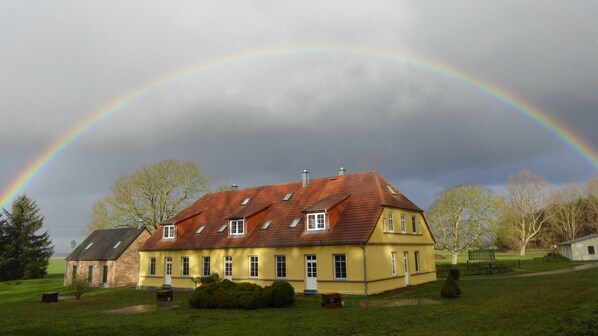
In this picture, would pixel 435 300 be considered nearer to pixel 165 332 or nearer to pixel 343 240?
pixel 343 240

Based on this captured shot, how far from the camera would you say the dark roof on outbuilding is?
47375 millimetres

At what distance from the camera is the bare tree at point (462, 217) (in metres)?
59.1

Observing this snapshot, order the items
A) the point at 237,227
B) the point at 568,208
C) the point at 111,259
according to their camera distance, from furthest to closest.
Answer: the point at 568,208
the point at 111,259
the point at 237,227

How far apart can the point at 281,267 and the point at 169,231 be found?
14.2m

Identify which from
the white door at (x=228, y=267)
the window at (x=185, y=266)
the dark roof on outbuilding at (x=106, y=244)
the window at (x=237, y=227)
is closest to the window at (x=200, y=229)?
the window at (x=185, y=266)

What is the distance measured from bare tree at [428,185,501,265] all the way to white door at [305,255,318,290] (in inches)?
1375

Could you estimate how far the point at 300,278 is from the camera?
1214 inches

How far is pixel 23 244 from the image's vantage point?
67.3 m

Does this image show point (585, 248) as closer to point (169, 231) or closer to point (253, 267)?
point (253, 267)

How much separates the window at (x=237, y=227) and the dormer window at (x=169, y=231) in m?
7.61

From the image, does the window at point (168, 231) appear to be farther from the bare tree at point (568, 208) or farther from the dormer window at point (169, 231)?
the bare tree at point (568, 208)

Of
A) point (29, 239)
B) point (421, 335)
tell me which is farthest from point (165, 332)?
point (29, 239)

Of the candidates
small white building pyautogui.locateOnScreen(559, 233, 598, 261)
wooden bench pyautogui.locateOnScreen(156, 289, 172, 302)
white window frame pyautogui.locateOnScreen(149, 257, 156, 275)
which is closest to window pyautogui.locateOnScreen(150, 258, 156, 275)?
white window frame pyautogui.locateOnScreen(149, 257, 156, 275)

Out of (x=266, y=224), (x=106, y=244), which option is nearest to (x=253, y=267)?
(x=266, y=224)
